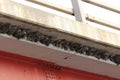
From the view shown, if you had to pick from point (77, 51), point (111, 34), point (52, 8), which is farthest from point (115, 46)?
point (52, 8)

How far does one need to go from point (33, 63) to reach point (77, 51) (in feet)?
1.01

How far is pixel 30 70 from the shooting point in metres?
2.72

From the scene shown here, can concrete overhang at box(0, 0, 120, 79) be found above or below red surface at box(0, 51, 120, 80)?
above

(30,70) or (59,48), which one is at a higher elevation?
(59,48)

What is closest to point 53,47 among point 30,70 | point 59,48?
point 59,48

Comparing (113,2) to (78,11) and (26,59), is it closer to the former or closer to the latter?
(78,11)

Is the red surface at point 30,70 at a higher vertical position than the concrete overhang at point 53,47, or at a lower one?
lower

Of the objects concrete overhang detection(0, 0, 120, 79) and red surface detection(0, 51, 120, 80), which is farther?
red surface detection(0, 51, 120, 80)

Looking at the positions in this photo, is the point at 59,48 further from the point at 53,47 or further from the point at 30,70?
the point at 30,70

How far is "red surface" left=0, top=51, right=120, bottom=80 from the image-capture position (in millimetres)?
2602

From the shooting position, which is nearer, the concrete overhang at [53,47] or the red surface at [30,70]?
the concrete overhang at [53,47]

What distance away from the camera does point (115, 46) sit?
2.93 metres

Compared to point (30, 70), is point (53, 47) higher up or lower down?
higher up

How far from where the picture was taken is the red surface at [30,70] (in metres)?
2.60
